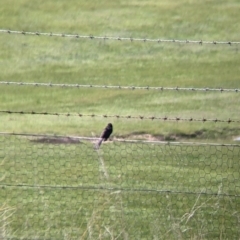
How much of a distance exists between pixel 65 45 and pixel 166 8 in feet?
13.4

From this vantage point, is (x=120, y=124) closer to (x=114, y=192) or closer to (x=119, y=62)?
(x=119, y=62)

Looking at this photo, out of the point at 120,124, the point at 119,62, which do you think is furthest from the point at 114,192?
the point at 119,62

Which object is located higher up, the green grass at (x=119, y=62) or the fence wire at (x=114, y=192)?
the fence wire at (x=114, y=192)

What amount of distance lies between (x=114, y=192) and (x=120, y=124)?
11.9 meters

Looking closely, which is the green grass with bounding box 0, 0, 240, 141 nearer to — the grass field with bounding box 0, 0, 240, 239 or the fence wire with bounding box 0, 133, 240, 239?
the grass field with bounding box 0, 0, 240, 239

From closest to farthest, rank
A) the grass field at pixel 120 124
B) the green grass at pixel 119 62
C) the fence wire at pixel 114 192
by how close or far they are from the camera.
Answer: the fence wire at pixel 114 192 → the grass field at pixel 120 124 → the green grass at pixel 119 62

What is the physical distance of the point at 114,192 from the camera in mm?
9500

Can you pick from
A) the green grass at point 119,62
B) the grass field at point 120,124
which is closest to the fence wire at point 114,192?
the grass field at point 120,124

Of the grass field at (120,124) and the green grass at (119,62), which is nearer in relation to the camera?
the grass field at (120,124)

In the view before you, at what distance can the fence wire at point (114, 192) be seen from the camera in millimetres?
10781

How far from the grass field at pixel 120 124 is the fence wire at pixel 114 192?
0.03m

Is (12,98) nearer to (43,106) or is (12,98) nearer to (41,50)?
(43,106)

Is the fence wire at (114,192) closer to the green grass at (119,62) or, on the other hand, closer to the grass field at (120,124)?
the grass field at (120,124)

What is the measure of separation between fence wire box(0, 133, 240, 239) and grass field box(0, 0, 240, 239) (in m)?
0.03
